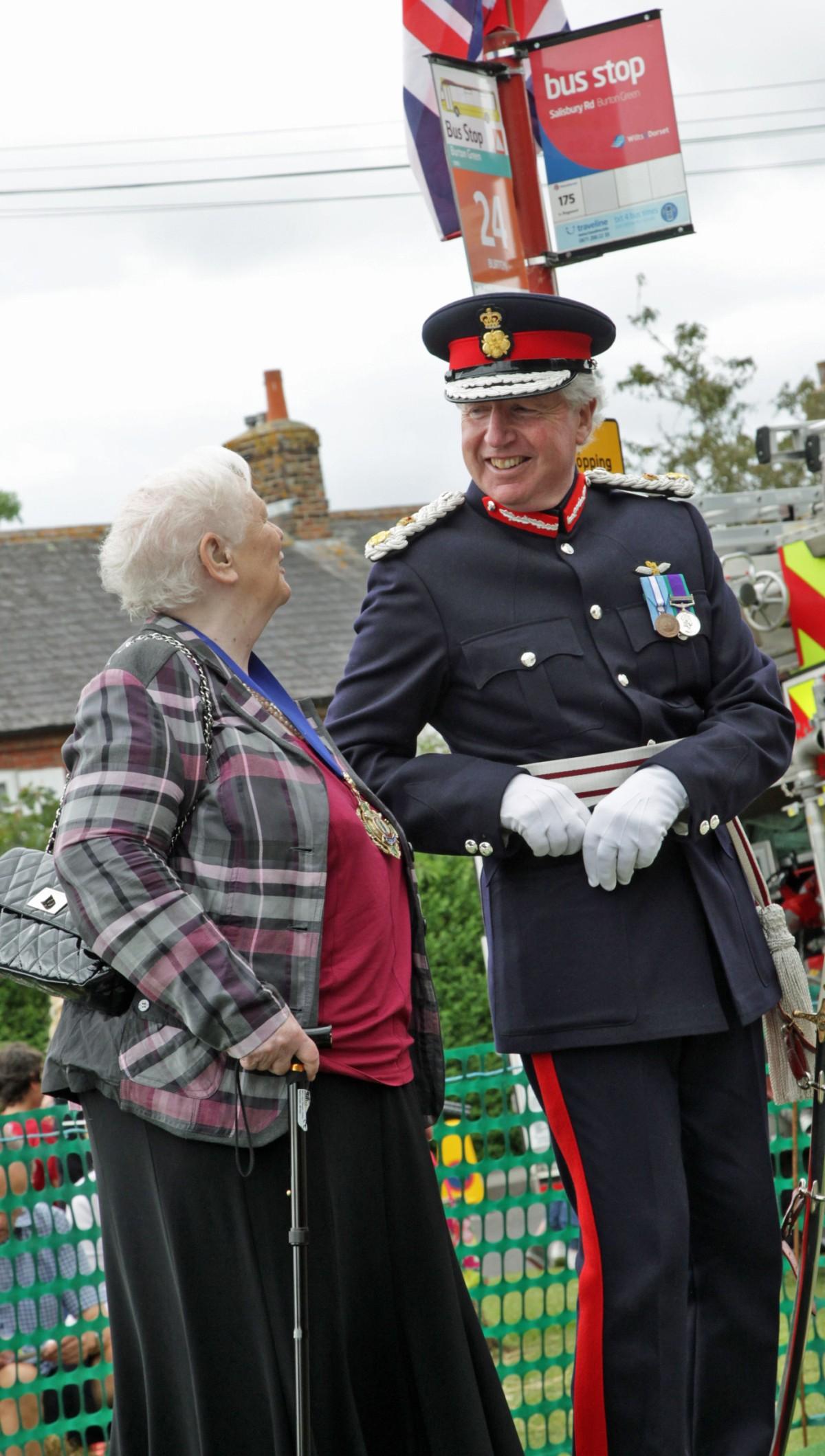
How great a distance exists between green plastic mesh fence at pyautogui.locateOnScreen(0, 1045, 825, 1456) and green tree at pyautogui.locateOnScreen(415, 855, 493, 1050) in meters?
5.59

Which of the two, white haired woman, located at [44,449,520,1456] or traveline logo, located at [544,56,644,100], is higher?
traveline logo, located at [544,56,644,100]

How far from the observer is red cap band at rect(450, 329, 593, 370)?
3.02 meters

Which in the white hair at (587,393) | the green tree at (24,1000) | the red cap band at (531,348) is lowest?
the green tree at (24,1000)

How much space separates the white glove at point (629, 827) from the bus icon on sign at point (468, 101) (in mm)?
3042

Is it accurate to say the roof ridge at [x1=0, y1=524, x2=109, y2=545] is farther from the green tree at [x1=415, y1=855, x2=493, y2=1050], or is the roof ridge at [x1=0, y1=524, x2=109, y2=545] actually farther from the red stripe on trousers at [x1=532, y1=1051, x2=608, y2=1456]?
the red stripe on trousers at [x1=532, y1=1051, x2=608, y2=1456]

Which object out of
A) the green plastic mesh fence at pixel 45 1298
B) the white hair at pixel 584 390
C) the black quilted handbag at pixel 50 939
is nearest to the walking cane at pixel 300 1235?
the black quilted handbag at pixel 50 939

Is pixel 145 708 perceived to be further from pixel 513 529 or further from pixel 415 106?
pixel 415 106

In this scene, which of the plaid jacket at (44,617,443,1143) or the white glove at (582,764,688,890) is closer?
the plaid jacket at (44,617,443,1143)

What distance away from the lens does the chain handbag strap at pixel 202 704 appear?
8.82 feet

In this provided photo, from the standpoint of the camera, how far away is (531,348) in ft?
9.91

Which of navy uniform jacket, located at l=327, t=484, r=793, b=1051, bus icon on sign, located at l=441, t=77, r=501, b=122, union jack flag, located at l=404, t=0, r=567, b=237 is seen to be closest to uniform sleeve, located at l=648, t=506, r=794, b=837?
navy uniform jacket, located at l=327, t=484, r=793, b=1051

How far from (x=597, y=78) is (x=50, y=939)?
12.6 feet

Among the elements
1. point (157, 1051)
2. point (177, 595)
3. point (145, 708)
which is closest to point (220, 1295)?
point (157, 1051)

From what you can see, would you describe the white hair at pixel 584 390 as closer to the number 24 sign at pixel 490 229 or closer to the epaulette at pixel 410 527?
the epaulette at pixel 410 527
